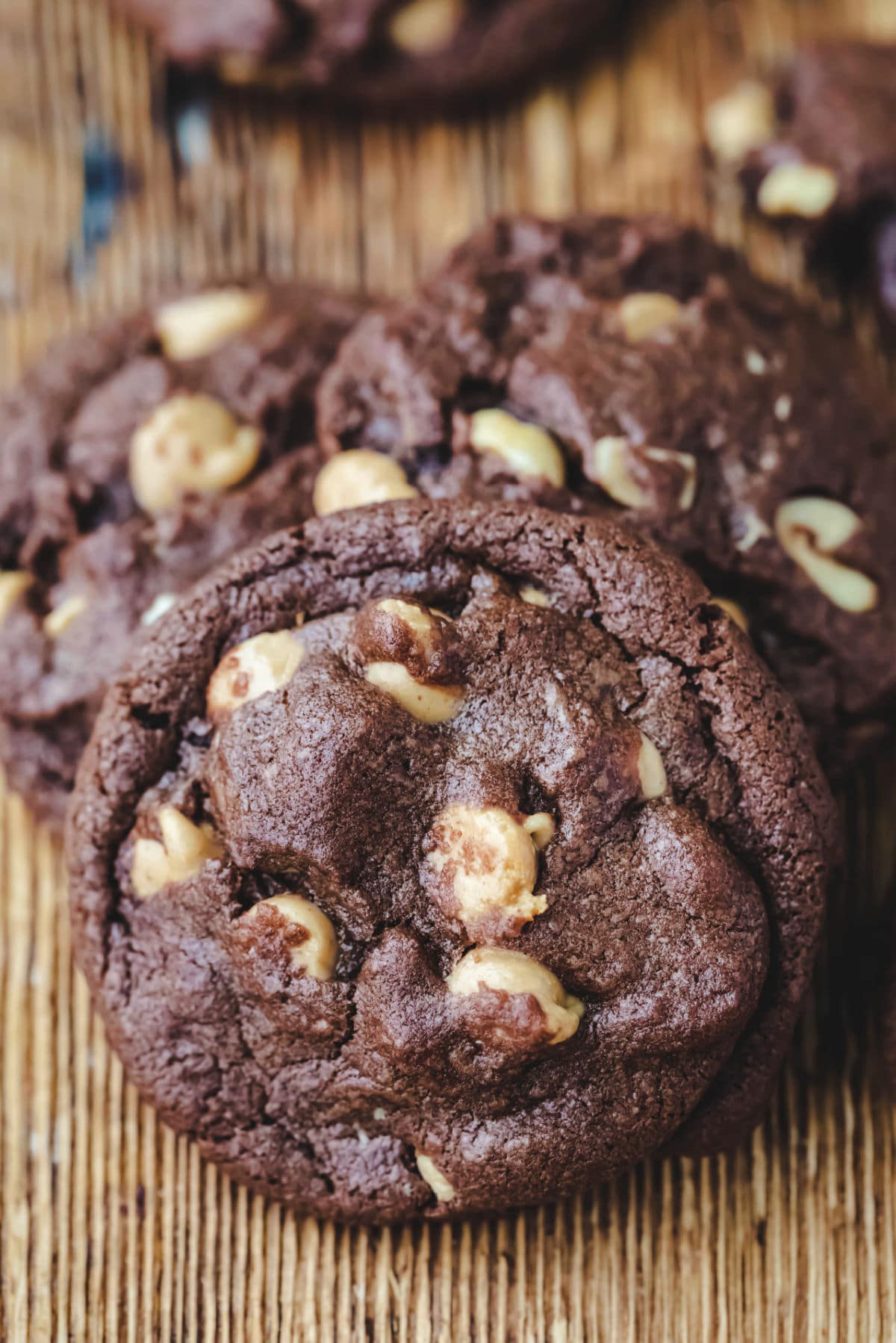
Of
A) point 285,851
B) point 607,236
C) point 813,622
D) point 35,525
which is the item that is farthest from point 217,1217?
point 607,236

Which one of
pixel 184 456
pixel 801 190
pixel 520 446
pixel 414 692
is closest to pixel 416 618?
pixel 414 692

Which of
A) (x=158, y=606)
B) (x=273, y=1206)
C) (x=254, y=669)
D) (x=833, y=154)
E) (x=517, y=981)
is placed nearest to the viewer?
(x=517, y=981)

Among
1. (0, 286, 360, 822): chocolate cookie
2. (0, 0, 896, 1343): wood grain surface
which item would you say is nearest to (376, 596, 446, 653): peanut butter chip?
(0, 286, 360, 822): chocolate cookie

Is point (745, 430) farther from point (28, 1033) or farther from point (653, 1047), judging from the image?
point (28, 1033)

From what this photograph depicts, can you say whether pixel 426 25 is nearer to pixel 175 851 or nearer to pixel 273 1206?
pixel 175 851

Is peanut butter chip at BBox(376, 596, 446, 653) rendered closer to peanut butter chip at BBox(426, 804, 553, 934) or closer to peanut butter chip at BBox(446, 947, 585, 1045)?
peanut butter chip at BBox(426, 804, 553, 934)

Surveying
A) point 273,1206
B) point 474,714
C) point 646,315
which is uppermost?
point 646,315
